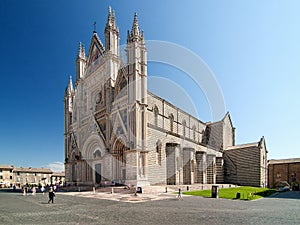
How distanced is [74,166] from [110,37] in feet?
82.1

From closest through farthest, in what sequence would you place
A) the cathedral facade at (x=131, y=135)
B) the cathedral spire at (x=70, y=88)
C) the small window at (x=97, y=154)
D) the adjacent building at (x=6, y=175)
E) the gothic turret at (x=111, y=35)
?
the cathedral facade at (x=131, y=135), the gothic turret at (x=111, y=35), the small window at (x=97, y=154), the cathedral spire at (x=70, y=88), the adjacent building at (x=6, y=175)

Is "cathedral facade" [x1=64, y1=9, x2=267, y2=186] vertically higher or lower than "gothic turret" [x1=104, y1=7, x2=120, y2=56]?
lower

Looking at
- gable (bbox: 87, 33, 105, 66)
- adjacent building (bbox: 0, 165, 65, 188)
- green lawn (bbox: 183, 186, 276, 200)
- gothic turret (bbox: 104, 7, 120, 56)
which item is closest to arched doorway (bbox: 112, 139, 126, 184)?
green lawn (bbox: 183, 186, 276, 200)

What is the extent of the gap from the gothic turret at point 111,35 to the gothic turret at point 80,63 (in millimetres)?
11474

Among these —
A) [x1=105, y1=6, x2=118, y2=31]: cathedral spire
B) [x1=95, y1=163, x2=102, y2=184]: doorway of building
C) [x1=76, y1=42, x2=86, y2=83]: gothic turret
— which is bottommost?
[x1=95, y1=163, x2=102, y2=184]: doorway of building

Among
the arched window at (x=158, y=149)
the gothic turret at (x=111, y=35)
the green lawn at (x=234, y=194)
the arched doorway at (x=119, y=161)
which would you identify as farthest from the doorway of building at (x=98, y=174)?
the gothic turret at (x=111, y=35)

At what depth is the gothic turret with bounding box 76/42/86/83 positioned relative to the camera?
145 feet

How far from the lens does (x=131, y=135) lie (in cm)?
2847

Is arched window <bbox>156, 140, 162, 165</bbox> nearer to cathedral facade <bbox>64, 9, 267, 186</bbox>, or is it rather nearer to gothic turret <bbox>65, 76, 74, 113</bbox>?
cathedral facade <bbox>64, 9, 267, 186</bbox>

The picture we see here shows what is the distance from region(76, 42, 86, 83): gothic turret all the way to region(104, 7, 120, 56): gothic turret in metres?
11.5

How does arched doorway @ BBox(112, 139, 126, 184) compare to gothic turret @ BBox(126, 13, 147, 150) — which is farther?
arched doorway @ BBox(112, 139, 126, 184)

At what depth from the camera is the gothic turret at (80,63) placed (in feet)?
145

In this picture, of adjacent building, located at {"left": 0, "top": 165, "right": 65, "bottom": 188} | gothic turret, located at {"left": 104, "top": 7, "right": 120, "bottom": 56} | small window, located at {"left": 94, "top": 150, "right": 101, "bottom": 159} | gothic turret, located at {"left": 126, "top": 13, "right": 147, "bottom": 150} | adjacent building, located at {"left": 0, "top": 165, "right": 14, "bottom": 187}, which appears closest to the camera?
gothic turret, located at {"left": 126, "top": 13, "right": 147, "bottom": 150}

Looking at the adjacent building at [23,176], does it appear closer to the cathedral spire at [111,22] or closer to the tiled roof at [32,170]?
the tiled roof at [32,170]
